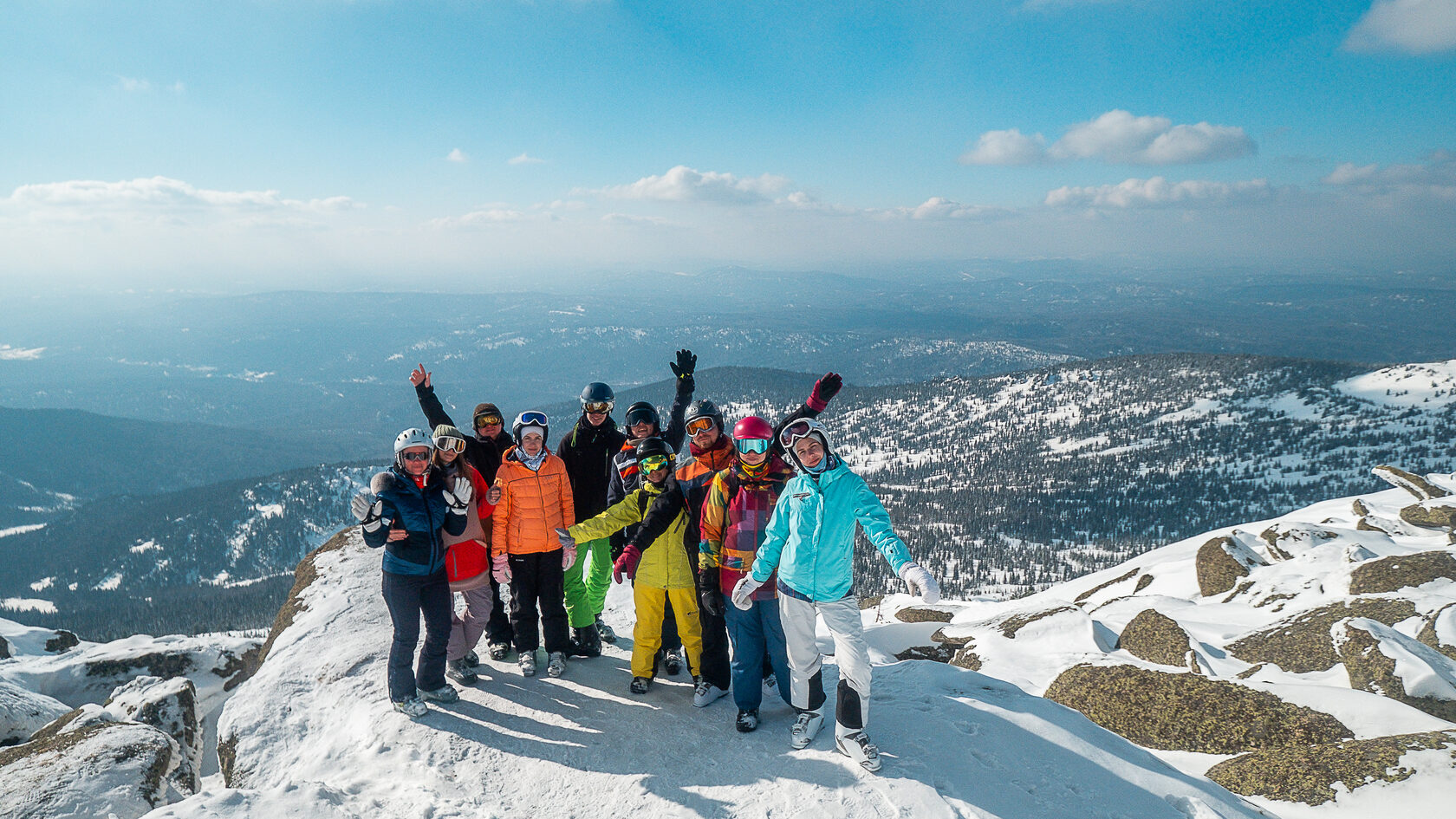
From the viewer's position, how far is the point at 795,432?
6.71m

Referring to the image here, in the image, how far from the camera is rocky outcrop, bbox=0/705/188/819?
6.71m

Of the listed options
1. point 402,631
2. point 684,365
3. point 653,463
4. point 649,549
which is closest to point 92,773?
point 402,631

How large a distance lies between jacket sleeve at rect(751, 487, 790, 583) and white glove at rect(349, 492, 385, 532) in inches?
180

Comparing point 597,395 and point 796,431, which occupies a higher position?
point 597,395

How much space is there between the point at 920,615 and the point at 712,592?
77.0 ft

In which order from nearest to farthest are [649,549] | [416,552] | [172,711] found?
1. [416,552]
2. [649,549]
3. [172,711]

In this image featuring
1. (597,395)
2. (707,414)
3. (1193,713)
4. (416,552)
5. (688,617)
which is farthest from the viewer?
(1193,713)

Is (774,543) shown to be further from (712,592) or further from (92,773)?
(92,773)

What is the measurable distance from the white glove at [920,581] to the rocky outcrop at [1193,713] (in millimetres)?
8316

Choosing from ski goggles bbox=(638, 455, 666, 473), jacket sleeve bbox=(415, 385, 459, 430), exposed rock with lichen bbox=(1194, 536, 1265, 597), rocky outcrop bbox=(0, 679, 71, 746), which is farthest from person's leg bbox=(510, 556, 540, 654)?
exposed rock with lichen bbox=(1194, 536, 1265, 597)

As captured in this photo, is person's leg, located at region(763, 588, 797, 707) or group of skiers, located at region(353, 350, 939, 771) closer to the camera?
group of skiers, located at region(353, 350, 939, 771)

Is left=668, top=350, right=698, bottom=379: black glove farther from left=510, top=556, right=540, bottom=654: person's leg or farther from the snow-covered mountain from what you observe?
the snow-covered mountain

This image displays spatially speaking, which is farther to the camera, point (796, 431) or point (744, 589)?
point (744, 589)

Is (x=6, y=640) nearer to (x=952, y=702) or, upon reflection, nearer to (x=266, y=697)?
(x=266, y=697)
